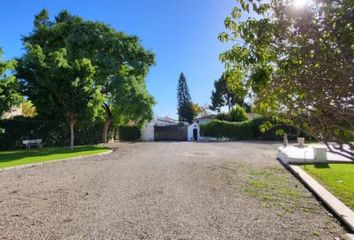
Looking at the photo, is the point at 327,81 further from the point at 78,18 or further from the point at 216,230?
the point at 78,18

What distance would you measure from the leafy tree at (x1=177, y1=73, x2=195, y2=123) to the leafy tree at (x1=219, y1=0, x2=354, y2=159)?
71.2m

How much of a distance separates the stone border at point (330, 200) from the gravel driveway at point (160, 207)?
20cm

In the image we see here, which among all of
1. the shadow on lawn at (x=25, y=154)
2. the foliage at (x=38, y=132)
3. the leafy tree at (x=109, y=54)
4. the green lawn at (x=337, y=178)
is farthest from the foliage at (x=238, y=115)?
the green lawn at (x=337, y=178)

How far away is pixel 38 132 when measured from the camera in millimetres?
25656

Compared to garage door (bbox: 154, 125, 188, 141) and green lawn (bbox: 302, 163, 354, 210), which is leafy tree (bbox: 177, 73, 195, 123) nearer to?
garage door (bbox: 154, 125, 188, 141)

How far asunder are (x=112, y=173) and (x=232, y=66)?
789 cm

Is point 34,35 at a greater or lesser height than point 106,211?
greater

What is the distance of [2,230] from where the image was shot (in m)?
5.37

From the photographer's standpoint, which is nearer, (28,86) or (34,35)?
(28,86)

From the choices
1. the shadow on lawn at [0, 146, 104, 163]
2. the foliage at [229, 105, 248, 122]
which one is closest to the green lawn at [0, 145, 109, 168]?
the shadow on lawn at [0, 146, 104, 163]

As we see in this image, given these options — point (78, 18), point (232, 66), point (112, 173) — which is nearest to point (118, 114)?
point (78, 18)

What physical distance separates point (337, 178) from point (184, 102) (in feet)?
227

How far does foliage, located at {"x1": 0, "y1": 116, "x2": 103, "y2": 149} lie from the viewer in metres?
23.5

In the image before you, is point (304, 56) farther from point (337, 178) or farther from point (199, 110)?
point (199, 110)
